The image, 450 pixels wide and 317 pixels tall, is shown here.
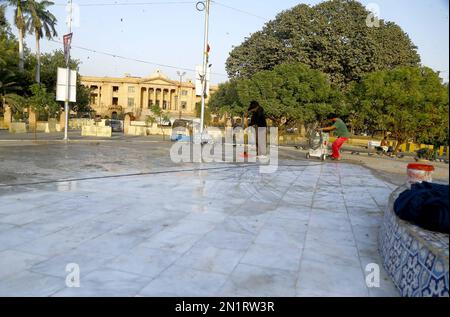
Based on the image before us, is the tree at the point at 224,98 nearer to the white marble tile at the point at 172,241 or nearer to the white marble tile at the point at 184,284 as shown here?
the white marble tile at the point at 172,241

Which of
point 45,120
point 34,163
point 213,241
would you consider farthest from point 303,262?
point 45,120

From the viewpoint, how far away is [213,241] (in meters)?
4.13

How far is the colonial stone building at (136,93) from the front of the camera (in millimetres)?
74375

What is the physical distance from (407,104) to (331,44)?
1533cm

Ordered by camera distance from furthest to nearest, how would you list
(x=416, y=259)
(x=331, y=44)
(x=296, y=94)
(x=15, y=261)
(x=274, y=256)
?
(x=331, y=44), (x=296, y=94), (x=274, y=256), (x=15, y=261), (x=416, y=259)

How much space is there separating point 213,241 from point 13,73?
39335 mm

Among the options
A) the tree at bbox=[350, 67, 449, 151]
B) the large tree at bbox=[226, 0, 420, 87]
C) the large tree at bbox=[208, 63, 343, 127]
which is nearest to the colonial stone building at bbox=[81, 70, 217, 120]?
the large tree at bbox=[226, 0, 420, 87]

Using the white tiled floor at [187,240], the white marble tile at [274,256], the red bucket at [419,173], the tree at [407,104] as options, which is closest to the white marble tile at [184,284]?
the white tiled floor at [187,240]

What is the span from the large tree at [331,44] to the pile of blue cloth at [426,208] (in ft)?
101

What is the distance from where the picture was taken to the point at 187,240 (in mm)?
4137

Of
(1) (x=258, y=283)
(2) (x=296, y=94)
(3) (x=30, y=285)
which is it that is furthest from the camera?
(2) (x=296, y=94)

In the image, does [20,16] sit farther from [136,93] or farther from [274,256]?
[274,256]

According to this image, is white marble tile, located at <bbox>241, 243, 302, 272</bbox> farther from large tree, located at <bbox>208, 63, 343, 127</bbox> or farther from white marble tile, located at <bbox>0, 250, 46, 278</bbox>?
large tree, located at <bbox>208, 63, 343, 127</bbox>

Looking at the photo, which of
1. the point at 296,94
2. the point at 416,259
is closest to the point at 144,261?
the point at 416,259
